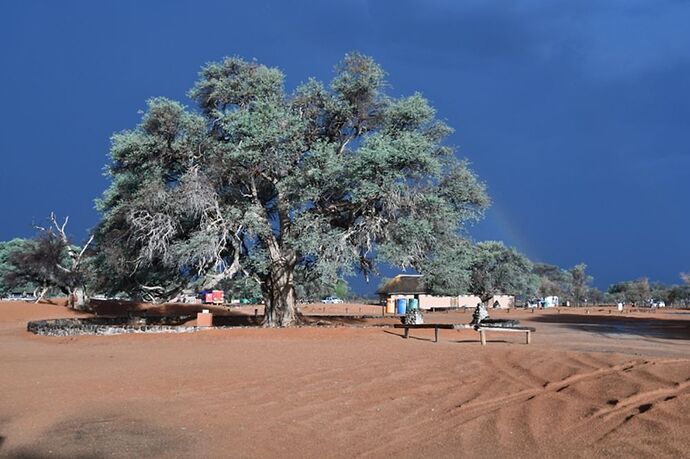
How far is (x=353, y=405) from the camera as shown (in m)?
9.91

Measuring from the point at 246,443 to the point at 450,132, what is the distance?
916 inches

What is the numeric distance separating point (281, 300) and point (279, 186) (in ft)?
17.5

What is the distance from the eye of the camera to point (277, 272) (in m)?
27.2

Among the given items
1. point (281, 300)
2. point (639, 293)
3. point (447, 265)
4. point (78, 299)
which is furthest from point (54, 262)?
point (639, 293)

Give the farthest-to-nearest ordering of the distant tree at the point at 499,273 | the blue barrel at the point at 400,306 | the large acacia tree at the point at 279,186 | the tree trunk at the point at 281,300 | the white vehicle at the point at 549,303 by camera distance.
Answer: the white vehicle at the point at 549,303, the distant tree at the point at 499,273, the blue barrel at the point at 400,306, the tree trunk at the point at 281,300, the large acacia tree at the point at 279,186

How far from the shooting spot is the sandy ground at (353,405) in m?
7.46

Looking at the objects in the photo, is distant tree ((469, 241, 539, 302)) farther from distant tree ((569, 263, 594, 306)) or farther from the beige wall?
distant tree ((569, 263, 594, 306))

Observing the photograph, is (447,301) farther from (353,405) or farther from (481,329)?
(353,405)

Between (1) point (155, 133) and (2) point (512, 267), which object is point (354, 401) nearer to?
(1) point (155, 133)

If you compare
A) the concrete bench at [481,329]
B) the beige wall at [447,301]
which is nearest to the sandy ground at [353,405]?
the concrete bench at [481,329]

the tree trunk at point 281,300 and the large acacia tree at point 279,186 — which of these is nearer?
the large acacia tree at point 279,186

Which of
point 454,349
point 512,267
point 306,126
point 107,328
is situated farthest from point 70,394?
point 512,267

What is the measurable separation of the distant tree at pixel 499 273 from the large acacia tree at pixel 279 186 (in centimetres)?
3218

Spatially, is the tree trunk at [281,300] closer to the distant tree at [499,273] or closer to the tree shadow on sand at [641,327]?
the tree shadow on sand at [641,327]
